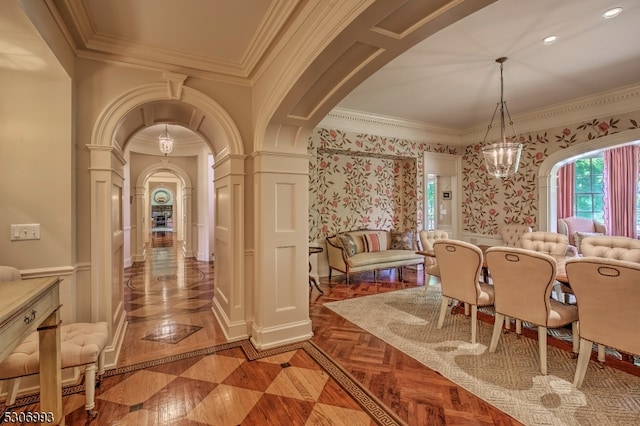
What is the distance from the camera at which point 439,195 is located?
648 cm

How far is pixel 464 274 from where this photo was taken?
2.81m

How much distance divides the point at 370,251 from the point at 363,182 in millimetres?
1446

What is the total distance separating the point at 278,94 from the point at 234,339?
2.34 m

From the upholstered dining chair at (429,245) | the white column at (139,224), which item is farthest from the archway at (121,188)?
the white column at (139,224)

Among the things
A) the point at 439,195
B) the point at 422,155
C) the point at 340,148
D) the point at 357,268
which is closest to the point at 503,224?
the point at 439,195

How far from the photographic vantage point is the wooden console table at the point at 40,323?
3.73ft

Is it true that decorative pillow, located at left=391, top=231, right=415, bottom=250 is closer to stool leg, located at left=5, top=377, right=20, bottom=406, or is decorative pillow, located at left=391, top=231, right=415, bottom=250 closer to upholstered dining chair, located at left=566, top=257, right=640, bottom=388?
upholstered dining chair, located at left=566, top=257, right=640, bottom=388

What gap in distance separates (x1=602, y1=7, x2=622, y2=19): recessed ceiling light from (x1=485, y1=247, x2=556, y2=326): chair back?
2.14 meters

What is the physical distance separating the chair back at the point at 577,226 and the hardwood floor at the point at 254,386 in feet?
21.3

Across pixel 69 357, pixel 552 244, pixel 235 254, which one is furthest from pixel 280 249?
pixel 552 244

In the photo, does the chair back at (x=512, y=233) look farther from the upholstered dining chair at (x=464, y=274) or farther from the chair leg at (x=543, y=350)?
the chair leg at (x=543, y=350)

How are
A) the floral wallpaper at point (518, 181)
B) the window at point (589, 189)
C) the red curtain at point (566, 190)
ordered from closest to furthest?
the floral wallpaper at point (518, 181), the window at point (589, 189), the red curtain at point (566, 190)

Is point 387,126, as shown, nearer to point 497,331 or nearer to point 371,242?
point 371,242

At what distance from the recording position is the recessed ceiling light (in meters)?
2.37
